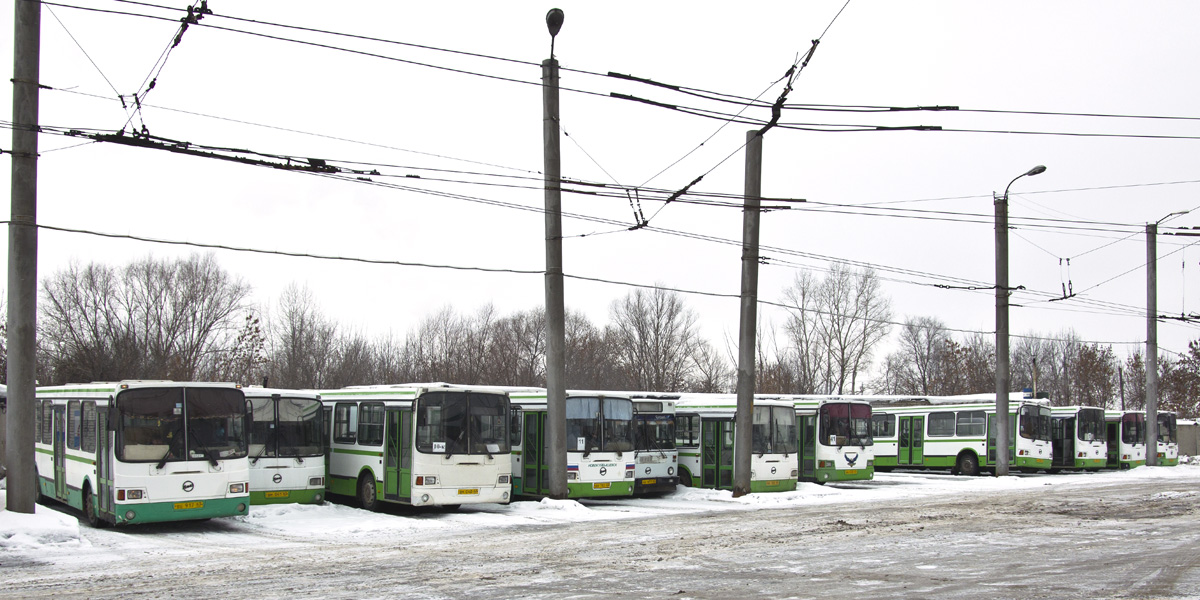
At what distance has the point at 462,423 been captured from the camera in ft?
64.5

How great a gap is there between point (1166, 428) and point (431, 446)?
3665cm

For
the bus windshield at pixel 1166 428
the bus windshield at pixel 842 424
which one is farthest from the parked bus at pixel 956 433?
the bus windshield at pixel 1166 428

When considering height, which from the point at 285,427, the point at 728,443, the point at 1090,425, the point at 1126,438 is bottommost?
the point at 1126,438

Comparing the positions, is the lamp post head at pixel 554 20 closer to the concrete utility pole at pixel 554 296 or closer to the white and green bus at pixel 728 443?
the concrete utility pole at pixel 554 296

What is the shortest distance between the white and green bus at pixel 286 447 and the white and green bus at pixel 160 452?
7.85 feet

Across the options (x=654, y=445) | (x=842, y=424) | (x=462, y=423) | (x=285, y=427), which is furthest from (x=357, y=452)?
(x=842, y=424)

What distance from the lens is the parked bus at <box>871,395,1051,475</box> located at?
116 ft

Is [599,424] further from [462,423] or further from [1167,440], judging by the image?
[1167,440]

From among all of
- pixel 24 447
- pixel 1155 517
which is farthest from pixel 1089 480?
pixel 24 447

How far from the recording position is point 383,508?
21.2 m

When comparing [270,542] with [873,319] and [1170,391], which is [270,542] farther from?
[1170,391]

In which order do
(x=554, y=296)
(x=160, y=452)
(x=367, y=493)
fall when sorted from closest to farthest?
(x=160, y=452) → (x=367, y=493) → (x=554, y=296)

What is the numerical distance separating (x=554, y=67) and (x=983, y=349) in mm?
74027

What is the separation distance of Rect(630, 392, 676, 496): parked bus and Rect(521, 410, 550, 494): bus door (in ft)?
7.44
